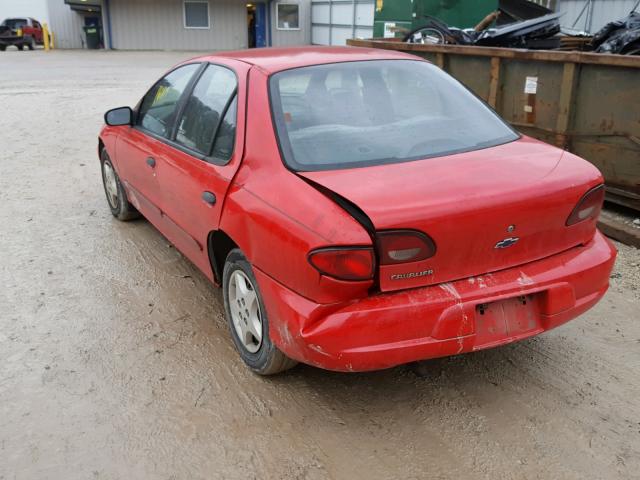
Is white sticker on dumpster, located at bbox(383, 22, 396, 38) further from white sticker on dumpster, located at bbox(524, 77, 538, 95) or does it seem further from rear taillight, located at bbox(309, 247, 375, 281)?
rear taillight, located at bbox(309, 247, 375, 281)

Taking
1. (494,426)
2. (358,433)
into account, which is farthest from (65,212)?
(494,426)

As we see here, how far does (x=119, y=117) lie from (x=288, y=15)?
29.6 metres

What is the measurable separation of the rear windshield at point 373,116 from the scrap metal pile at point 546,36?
11.2ft

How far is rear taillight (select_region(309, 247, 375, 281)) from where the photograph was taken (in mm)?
2504

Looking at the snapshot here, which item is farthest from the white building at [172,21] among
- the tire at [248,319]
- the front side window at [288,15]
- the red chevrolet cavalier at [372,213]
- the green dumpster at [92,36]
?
the tire at [248,319]

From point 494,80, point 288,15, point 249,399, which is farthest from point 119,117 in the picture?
point 288,15

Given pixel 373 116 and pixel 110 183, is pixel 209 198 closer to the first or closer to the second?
pixel 373 116

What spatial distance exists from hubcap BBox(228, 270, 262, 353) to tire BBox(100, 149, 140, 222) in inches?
97.4

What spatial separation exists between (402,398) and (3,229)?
409cm

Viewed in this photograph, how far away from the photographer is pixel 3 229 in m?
5.53

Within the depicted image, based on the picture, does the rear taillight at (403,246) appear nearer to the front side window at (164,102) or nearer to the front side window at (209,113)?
the front side window at (209,113)

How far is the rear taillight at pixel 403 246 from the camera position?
2514 mm

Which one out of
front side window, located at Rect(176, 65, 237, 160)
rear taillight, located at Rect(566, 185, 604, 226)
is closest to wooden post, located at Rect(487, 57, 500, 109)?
front side window, located at Rect(176, 65, 237, 160)

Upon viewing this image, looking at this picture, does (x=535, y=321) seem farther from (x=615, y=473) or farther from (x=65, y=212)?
(x=65, y=212)
